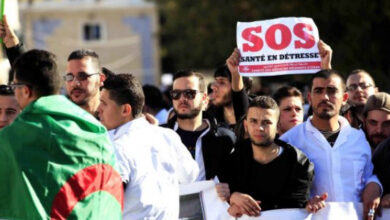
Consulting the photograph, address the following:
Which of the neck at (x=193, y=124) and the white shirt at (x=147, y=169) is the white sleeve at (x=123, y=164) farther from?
the neck at (x=193, y=124)

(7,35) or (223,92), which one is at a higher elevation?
(7,35)

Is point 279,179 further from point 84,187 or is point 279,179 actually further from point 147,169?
point 84,187

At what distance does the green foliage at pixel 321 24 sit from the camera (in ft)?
78.5

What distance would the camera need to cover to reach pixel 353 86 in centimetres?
927

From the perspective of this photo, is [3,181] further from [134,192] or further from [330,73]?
[330,73]

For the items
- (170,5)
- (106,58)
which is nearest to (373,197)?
(170,5)

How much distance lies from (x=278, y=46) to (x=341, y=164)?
184 centimetres

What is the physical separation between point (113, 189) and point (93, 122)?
417 millimetres

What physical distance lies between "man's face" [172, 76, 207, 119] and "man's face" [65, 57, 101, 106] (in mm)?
1317

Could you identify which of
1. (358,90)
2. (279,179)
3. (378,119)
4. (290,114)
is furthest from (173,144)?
(358,90)

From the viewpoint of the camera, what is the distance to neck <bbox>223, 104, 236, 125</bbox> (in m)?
8.85

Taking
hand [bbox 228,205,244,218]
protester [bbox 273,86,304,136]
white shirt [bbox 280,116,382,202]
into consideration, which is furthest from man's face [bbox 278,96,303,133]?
hand [bbox 228,205,244,218]

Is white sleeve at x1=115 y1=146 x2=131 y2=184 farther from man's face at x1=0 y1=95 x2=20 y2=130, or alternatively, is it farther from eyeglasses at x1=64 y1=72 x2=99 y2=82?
man's face at x1=0 y1=95 x2=20 y2=130

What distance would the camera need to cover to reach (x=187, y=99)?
7984mm
